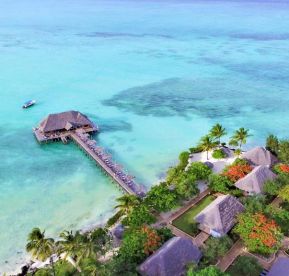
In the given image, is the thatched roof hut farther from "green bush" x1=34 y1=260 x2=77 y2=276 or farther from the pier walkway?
"green bush" x1=34 y1=260 x2=77 y2=276

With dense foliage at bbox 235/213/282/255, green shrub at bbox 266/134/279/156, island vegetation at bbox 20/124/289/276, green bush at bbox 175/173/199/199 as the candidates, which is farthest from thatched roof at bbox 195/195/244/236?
green shrub at bbox 266/134/279/156

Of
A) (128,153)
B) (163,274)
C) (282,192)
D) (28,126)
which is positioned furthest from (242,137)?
(28,126)

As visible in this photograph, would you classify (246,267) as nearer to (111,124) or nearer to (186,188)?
(186,188)

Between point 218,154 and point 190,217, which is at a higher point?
point 218,154

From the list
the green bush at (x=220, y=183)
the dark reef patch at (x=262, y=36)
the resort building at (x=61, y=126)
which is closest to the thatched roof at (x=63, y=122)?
the resort building at (x=61, y=126)

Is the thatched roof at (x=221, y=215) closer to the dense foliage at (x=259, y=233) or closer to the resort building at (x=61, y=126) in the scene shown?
the dense foliage at (x=259, y=233)

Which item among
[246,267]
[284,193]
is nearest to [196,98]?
[284,193]

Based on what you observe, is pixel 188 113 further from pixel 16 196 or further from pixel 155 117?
pixel 16 196
